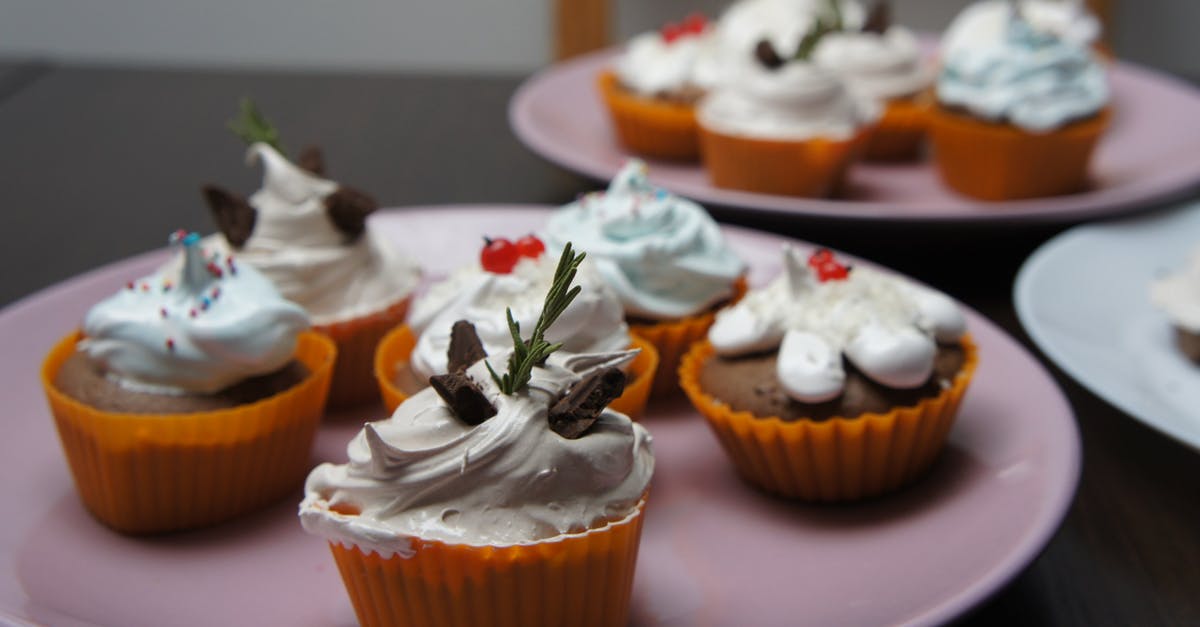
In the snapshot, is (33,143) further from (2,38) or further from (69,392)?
→ (2,38)

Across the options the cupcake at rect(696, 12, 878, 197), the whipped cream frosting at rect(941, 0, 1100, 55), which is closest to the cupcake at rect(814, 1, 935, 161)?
the whipped cream frosting at rect(941, 0, 1100, 55)

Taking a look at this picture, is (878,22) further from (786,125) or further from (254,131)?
(254,131)

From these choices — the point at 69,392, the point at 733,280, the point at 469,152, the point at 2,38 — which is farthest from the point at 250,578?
the point at 2,38

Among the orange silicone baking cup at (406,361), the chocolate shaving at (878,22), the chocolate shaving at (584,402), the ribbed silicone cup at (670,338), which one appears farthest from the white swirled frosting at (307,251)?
the chocolate shaving at (878,22)

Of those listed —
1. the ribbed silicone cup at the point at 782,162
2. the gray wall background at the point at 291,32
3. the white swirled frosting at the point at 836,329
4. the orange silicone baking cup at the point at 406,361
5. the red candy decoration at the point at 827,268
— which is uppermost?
the red candy decoration at the point at 827,268

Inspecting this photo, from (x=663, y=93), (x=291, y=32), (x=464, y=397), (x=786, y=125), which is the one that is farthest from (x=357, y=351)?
(x=291, y=32)

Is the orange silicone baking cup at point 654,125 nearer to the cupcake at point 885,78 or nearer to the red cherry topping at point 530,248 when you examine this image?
the cupcake at point 885,78
